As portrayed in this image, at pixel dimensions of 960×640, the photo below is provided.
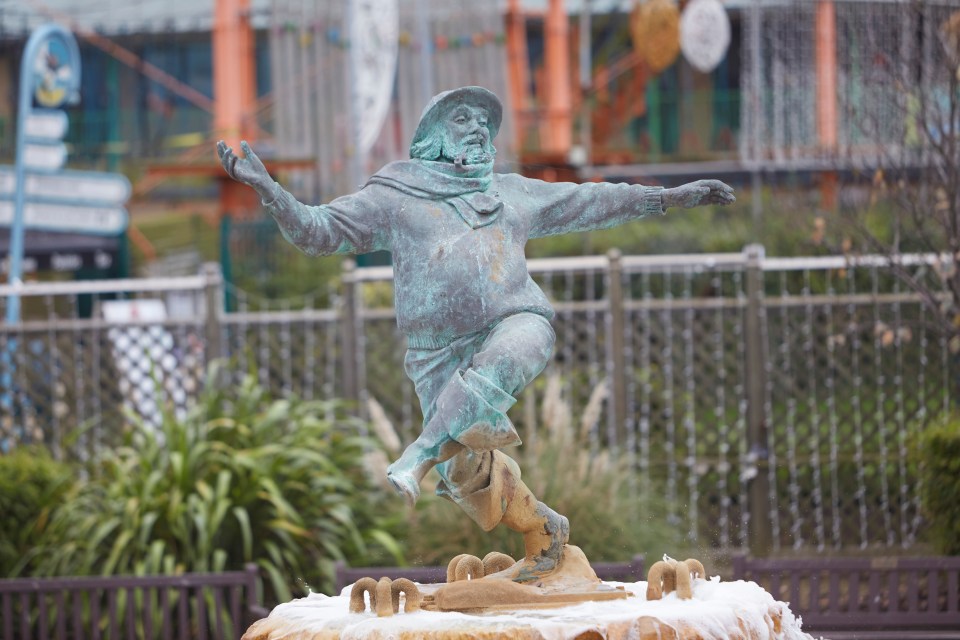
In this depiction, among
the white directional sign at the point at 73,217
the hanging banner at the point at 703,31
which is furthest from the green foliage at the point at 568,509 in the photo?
the hanging banner at the point at 703,31

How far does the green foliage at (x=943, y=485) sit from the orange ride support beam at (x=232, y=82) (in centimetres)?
942

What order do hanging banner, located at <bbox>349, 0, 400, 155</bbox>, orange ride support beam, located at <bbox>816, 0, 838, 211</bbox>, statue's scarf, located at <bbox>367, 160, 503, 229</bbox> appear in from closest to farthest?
statue's scarf, located at <bbox>367, 160, 503, 229</bbox>, hanging banner, located at <bbox>349, 0, 400, 155</bbox>, orange ride support beam, located at <bbox>816, 0, 838, 211</bbox>

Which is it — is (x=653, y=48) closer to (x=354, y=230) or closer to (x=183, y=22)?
(x=183, y=22)

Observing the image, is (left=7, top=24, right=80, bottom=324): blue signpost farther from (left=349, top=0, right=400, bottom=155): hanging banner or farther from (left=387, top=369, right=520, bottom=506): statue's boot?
(left=387, top=369, right=520, bottom=506): statue's boot

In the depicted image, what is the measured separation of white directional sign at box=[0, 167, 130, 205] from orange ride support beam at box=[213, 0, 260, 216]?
3.48 metres

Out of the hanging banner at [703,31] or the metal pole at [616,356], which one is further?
the hanging banner at [703,31]

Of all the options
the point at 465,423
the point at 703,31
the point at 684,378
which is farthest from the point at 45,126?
the point at 465,423

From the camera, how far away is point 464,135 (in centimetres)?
534

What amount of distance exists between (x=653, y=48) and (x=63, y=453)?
8.61 m

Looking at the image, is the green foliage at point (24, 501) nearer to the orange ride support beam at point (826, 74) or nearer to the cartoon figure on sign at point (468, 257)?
the cartoon figure on sign at point (468, 257)

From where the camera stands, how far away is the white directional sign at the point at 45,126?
1263 cm

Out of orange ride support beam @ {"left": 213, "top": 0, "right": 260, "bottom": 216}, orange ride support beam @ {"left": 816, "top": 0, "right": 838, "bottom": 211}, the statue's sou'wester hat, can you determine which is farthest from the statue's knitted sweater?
orange ride support beam @ {"left": 213, "top": 0, "right": 260, "bottom": 216}

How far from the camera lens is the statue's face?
534cm

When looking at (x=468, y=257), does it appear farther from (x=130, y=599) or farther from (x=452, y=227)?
(x=130, y=599)
